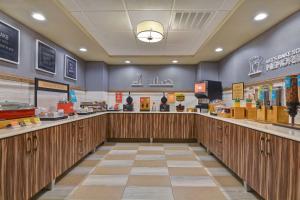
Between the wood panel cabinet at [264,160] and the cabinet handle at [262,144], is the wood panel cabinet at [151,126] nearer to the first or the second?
the wood panel cabinet at [264,160]

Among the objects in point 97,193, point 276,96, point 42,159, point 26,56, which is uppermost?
point 26,56

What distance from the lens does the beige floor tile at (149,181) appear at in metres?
2.90

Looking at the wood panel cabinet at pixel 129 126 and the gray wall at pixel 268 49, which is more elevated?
the gray wall at pixel 268 49

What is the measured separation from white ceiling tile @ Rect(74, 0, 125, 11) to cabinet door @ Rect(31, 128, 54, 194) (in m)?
1.90

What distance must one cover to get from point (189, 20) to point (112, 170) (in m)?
2.98

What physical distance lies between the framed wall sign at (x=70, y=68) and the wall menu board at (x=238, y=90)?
4.32 m

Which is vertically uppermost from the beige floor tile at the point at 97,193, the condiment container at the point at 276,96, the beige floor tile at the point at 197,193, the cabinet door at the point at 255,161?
the condiment container at the point at 276,96

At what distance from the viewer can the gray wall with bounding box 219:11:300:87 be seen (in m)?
3.11

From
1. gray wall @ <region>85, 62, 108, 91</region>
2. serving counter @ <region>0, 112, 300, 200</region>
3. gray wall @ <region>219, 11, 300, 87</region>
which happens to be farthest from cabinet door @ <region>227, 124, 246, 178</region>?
gray wall @ <region>85, 62, 108, 91</region>

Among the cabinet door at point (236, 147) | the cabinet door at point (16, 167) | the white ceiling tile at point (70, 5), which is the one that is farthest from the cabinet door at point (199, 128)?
the cabinet door at point (16, 167)

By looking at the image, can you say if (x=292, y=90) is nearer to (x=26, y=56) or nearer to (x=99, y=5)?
(x=99, y=5)

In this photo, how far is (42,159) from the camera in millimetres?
2406

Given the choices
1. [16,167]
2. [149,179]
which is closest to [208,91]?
[149,179]

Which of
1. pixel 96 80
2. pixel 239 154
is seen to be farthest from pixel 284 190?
pixel 96 80
